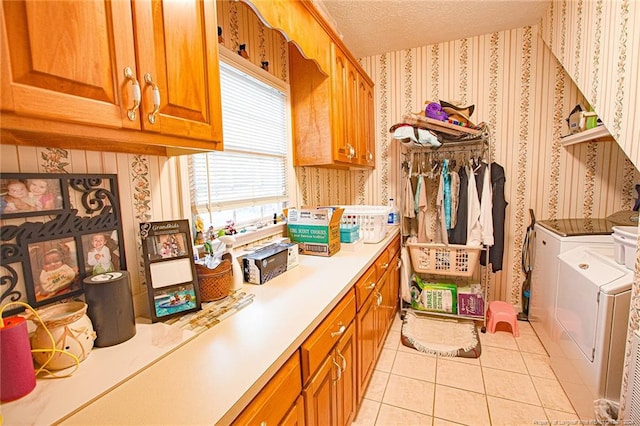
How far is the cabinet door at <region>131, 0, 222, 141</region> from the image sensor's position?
2.40ft

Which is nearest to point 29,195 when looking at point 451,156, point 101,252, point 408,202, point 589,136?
point 101,252

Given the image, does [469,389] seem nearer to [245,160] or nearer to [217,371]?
[217,371]

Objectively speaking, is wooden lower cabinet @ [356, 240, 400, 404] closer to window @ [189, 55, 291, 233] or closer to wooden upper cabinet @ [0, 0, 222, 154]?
window @ [189, 55, 291, 233]

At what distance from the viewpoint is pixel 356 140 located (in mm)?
2357

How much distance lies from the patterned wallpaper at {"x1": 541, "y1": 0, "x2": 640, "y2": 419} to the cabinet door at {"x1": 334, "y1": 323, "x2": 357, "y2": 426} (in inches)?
44.7

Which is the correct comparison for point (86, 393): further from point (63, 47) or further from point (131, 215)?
point (63, 47)

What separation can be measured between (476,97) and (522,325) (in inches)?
84.2

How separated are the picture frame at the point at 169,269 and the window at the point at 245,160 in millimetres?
311

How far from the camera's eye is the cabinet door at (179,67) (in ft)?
2.40

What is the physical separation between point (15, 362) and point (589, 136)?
10.1 feet

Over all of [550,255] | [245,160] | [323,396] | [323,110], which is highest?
[323,110]

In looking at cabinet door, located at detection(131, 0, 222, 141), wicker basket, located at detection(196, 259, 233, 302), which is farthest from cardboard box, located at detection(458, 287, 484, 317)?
cabinet door, located at detection(131, 0, 222, 141)

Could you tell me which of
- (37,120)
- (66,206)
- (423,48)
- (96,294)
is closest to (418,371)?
(96,294)

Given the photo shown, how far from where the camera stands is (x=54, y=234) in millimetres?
801
